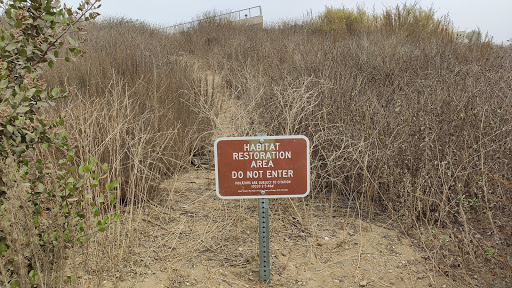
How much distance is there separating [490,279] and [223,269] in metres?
1.60

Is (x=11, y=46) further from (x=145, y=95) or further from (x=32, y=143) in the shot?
(x=145, y=95)

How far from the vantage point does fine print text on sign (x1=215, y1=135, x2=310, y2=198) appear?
2.44m

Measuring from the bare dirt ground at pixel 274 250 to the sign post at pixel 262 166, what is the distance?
582 millimetres

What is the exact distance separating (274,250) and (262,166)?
80 centimetres

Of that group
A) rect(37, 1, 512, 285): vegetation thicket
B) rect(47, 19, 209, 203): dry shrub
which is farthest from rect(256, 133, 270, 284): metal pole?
rect(47, 19, 209, 203): dry shrub

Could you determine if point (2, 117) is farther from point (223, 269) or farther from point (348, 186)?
point (348, 186)

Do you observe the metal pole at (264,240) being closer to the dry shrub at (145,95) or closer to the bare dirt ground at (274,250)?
the bare dirt ground at (274,250)

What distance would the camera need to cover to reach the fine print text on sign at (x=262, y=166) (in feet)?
7.99


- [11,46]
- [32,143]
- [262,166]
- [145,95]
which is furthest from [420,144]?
[145,95]

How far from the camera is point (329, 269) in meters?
2.76

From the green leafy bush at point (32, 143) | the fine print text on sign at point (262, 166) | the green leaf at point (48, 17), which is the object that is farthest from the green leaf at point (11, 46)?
the fine print text on sign at point (262, 166)

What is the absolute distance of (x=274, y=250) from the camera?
298 cm

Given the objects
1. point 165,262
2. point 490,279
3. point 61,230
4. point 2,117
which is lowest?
point 490,279

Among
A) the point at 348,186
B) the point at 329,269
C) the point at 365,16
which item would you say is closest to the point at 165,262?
the point at 329,269
